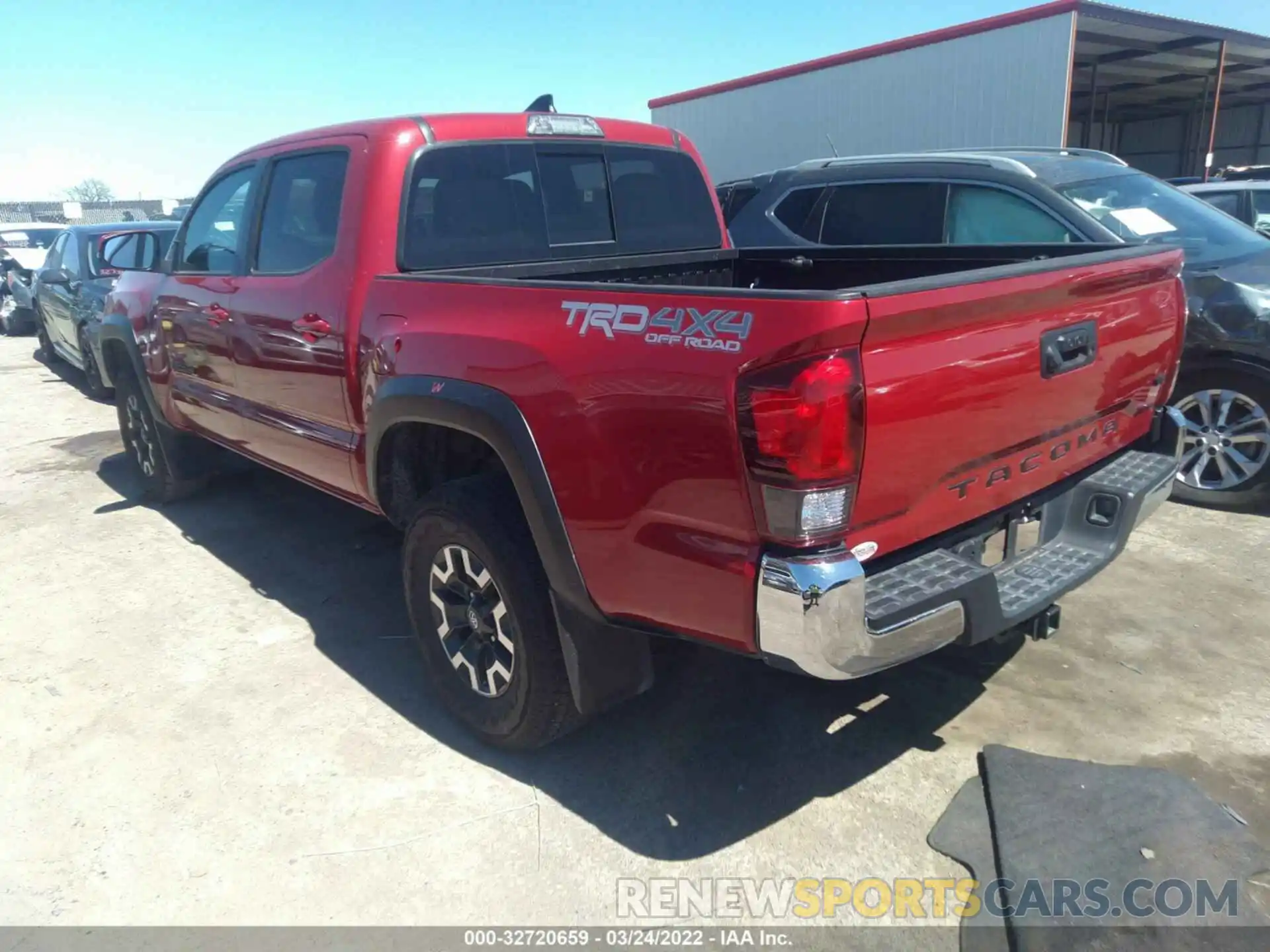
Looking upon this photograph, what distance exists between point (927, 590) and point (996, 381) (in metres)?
0.62

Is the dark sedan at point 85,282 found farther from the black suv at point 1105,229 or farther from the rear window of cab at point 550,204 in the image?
the black suv at point 1105,229

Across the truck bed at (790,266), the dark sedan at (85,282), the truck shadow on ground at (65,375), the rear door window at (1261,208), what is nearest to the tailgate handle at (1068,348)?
the truck bed at (790,266)

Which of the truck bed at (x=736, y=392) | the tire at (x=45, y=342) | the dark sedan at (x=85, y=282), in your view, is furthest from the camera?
the tire at (x=45, y=342)

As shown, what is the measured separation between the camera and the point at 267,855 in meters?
2.74

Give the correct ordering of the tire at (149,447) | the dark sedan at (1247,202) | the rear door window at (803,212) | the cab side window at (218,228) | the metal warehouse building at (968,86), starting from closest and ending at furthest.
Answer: the cab side window at (218,228) < the tire at (149,447) < the rear door window at (803,212) < the dark sedan at (1247,202) < the metal warehouse building at (968,86)

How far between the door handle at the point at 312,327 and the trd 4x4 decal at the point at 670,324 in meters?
1.47

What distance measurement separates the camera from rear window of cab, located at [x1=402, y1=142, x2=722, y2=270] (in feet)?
11.5

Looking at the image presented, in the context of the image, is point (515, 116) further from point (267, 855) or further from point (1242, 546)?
point (1242, 546)

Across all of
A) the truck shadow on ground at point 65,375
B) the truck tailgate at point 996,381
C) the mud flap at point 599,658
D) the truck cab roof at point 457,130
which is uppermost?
the truck cab roof at point 457,130

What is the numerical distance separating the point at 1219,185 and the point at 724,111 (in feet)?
41.9

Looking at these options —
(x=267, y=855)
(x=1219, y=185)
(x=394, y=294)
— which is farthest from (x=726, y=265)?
(x=1219, y=185)

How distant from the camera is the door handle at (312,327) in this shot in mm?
3555

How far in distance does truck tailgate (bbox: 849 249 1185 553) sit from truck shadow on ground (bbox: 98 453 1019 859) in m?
0.97

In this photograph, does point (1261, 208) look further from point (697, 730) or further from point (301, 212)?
point (301, 212)
